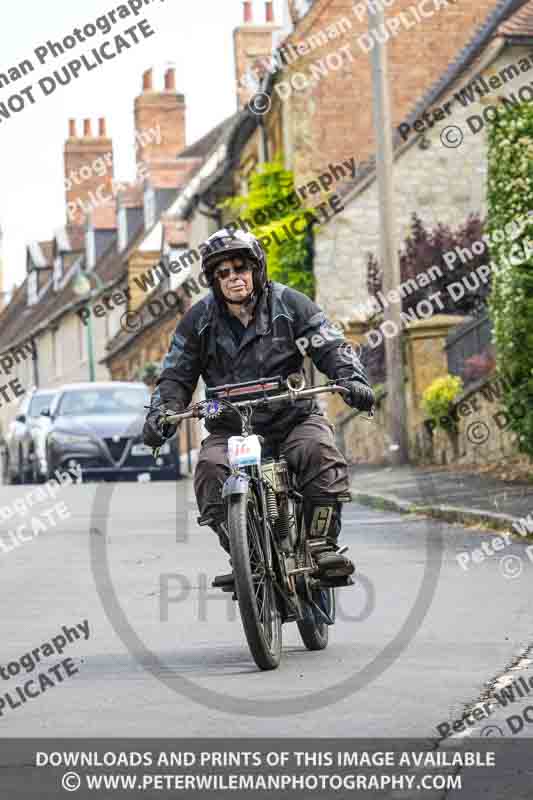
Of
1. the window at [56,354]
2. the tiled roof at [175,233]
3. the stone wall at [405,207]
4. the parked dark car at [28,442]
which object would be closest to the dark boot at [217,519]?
the parked dark car at [28,442]

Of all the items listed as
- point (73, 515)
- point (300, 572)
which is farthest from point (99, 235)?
point (300, 572)

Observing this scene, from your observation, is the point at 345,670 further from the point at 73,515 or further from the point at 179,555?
the point at 73,515

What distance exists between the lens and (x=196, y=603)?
10.3 metres

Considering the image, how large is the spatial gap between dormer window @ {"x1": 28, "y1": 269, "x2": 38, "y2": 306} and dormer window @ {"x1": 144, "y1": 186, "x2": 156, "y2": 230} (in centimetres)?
2671

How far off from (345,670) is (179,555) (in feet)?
19.4

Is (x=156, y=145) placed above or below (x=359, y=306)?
above

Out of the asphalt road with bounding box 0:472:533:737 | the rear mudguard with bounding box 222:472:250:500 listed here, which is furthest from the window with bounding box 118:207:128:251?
the rear mudguard with bounding box 222:472:250:500

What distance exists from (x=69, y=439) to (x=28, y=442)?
12.5ft

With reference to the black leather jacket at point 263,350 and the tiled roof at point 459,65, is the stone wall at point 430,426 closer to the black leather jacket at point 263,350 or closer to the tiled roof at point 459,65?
the tiled roof at point 459,65

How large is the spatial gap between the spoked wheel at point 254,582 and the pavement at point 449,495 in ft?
20.4

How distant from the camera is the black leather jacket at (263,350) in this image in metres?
7.77

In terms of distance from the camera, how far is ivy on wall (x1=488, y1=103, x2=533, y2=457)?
1633 cm

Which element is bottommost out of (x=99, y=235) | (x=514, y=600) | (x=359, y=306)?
(x=514, y=600)
